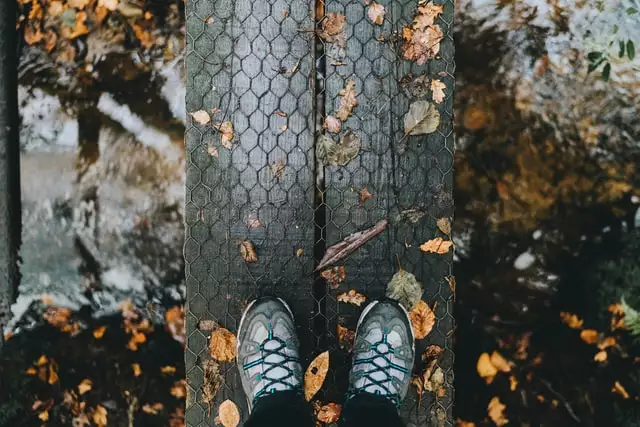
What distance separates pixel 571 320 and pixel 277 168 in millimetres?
1147

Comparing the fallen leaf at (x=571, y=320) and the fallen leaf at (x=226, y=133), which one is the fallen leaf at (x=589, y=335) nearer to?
the fallen leaf at (x=571, y=320)

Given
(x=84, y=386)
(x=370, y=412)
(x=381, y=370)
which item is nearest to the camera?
(x=370, y=412)

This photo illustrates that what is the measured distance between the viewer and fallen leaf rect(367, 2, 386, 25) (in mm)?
1473

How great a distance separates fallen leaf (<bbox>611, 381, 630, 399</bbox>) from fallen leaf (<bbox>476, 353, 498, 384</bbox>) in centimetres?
39

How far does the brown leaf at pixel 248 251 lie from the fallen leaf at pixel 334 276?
0.21 m

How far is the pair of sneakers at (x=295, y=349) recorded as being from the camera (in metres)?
1.45

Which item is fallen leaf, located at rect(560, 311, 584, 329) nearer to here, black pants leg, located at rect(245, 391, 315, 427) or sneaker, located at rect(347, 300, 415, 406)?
sneaker, located at rect(347, 300, 415, 406)

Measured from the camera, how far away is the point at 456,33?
1.73 meters

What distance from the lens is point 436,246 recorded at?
58.9 inches

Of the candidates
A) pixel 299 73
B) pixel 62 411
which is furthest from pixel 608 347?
pixel 62 411

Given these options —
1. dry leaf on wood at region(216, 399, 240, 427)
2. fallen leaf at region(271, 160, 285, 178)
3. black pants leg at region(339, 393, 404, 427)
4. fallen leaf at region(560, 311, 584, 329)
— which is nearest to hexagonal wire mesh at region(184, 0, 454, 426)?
fallen leaf at region(271, 160, 285, 178)

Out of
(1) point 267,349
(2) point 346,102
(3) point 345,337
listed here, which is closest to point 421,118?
(2) point 346,102

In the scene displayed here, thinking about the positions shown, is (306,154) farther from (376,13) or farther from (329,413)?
(329,413)

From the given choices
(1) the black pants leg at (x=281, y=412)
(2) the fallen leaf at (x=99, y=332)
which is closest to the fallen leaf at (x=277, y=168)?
(1) the black pants leg at (x=281, y=412)
